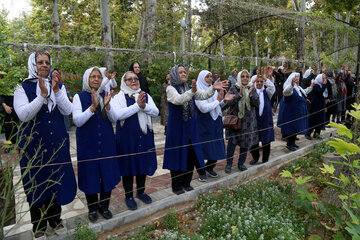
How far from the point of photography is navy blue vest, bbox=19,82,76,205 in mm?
3002

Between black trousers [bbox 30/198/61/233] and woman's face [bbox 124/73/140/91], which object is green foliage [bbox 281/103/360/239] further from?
black trousers [bbox 30/198/61/233]

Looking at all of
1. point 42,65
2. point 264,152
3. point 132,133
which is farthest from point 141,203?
point 264,152

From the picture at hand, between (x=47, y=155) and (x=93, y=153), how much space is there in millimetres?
520

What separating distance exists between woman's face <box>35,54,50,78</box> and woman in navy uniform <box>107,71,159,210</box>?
93 centimetres

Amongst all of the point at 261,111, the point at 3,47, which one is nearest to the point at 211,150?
the point at 261,111

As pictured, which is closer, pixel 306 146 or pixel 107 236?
pixel 107 236

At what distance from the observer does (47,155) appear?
10.0ft

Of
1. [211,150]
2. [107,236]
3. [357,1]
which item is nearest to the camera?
[107,236]

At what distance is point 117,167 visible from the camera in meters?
3.58

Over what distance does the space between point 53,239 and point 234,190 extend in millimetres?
2785

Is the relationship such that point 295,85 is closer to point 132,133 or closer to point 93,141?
point 132,133

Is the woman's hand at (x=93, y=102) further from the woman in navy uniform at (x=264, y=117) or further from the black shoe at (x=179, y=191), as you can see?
Answer: the woman in navy uniform at (x=264, y=117)

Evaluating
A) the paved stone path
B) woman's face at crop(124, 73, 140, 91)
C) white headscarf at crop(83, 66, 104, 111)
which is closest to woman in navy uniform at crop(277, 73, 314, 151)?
the paved stone path

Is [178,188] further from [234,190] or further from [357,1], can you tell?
[357,1]
